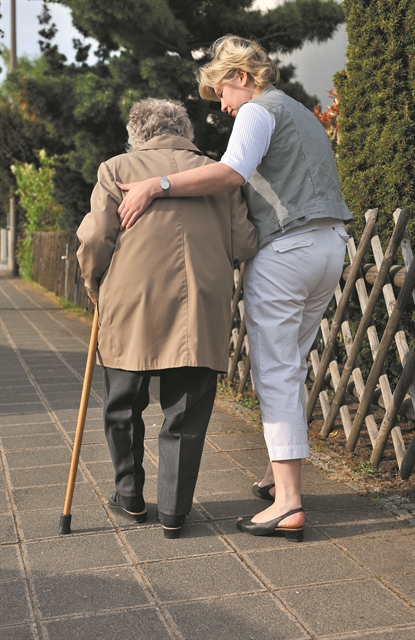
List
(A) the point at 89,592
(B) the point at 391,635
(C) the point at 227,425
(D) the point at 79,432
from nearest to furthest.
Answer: (B) the point at 391,635
(A) the point at 89,592
(D) the point at 79,432
(C) the point at 227,425

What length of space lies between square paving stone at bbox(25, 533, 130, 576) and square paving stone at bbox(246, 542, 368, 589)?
1.76 feet

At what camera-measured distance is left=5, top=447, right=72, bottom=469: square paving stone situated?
420cm

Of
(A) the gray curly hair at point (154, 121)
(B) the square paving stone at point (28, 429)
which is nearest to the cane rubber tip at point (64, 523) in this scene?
(A) the gray curly hair at point (154, 121)

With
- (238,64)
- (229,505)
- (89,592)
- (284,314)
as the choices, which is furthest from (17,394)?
(238,64)

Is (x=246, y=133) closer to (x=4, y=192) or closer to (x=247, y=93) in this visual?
(x=247, y=93)

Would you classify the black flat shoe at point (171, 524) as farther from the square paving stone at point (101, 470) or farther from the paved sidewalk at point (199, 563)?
the square paving stone at point (101, 470)

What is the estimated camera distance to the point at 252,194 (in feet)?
10.6

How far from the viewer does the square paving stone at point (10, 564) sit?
2.81 metres

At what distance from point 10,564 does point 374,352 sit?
7.49 ft

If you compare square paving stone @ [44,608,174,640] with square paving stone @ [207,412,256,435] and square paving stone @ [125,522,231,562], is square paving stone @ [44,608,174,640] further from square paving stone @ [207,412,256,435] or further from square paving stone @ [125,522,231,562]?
square paving stone @ [207,412,256,435]

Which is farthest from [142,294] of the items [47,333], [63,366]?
[47,333]

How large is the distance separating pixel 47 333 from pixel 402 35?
6.60m

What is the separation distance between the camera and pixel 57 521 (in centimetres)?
337

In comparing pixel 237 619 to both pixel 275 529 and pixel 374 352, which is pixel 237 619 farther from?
pixel 374 352
